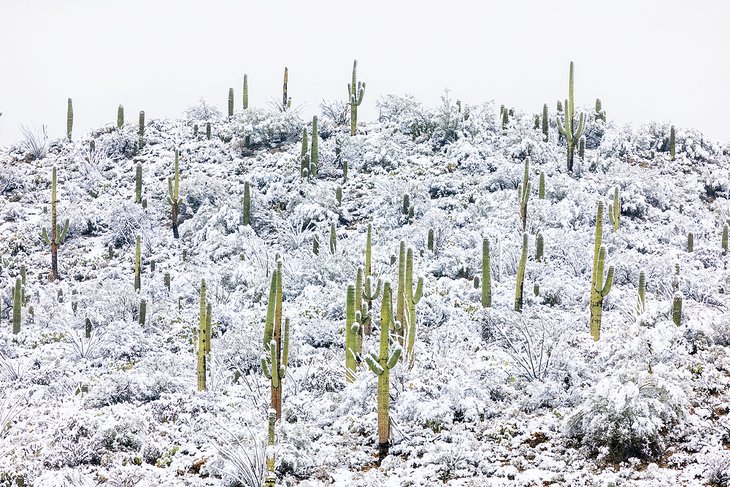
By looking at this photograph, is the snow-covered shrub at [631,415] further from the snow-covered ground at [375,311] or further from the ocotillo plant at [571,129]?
the ocotillo plant at [571,129]

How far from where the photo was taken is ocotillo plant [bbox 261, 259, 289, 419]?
A: 9.53 meters

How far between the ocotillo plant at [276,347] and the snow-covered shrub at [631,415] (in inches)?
154

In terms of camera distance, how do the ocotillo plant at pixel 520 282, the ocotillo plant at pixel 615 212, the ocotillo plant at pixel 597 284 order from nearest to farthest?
the ocotillo plant at pixel 597 284
the ocotillo plant at pixel 520 282
the ocotillo plant at pixel 615 212

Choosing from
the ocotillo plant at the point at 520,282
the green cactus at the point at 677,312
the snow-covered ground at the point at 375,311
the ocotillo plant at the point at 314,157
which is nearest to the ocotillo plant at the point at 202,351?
the snow-covered ground at the point at 375,311

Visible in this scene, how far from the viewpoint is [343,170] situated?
26.2 m

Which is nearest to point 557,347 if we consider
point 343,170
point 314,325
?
point 314,325

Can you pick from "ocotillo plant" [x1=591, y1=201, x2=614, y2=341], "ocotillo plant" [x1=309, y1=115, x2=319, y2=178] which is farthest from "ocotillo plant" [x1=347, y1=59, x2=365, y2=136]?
"ocotillo plant" [x1=591, y1=201, x2=614, y2=341]

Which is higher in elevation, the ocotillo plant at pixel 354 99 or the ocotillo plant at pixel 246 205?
the ocotillo plant at pixel 354 99

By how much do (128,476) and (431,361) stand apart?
5.25m

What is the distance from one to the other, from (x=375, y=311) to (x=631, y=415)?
748 cm

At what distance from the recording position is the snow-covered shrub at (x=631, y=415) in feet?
26.4

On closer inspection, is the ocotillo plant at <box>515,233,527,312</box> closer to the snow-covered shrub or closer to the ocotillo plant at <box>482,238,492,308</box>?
the ocotillo plant at <box>482,238,492,308</box>

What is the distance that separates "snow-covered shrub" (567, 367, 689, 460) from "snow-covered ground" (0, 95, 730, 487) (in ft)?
0.10

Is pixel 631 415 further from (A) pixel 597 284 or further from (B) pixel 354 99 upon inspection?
(B) pixel 354 99
